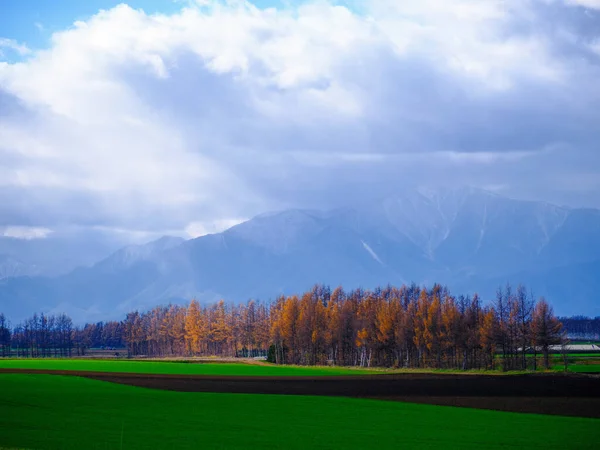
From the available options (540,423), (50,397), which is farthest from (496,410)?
(50,397)

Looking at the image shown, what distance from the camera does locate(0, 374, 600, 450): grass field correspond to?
133ft

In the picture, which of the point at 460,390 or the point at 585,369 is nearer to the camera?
the point at 460,390

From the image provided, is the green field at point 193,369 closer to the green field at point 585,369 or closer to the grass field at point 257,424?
the green field at point 585,369

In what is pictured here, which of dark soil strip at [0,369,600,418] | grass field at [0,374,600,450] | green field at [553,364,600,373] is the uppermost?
grass field at [0,374,600,450]

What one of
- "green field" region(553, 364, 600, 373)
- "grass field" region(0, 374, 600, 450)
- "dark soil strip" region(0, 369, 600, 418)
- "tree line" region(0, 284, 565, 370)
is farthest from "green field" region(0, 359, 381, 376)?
"grass field" region(0, 374, 600, 450)

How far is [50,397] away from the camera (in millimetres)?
60750

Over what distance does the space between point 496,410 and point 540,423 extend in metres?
8.38

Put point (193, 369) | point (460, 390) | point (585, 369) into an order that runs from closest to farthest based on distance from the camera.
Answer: point (460, 390) → point (585, 369) → point (193, 369)

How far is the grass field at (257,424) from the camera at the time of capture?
4044cm

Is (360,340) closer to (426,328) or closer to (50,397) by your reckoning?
(426,328)

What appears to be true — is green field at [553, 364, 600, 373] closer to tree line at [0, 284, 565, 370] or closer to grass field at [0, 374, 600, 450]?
tree line at [0, 284, 565, 370]

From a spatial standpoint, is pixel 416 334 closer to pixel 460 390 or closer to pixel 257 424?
pixel 460 390

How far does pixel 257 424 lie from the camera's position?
158 feet

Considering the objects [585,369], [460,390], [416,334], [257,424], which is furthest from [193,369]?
[257,424]
